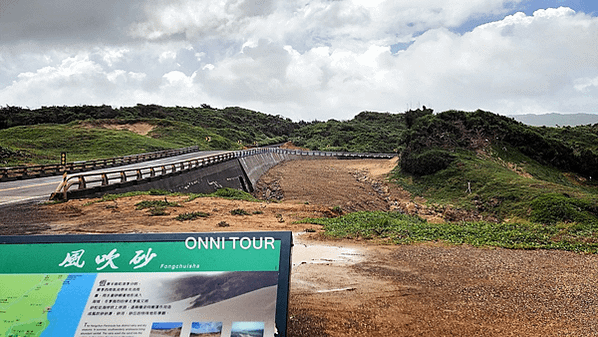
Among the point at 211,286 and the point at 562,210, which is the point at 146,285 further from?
the point at 562,210

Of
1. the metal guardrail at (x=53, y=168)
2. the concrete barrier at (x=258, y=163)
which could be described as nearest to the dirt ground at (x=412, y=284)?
the metal guardrail at (x=53, y=168)

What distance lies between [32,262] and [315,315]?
3.69m

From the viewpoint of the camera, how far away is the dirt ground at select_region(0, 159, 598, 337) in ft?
18.9

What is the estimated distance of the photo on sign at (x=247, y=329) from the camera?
3.30 m

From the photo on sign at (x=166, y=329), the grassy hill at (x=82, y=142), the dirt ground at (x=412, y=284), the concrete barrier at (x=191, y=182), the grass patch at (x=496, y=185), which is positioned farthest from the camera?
the grassy hill at (x=82, y=142)

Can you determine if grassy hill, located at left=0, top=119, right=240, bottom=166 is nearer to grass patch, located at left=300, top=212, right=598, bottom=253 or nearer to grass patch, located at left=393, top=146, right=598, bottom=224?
grass patch, located at left=300, top=212, right=598, bottom=253

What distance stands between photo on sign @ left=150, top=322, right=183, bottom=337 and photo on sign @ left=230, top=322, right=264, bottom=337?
43 cm

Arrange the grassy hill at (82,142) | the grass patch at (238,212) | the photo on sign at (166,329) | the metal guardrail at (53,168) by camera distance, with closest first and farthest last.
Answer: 1. the photo on sign at (166,329)
2. the grass patch at (238,212)
3. the metal guardrail at (53,168)
4. the grassy hill at (82,142)

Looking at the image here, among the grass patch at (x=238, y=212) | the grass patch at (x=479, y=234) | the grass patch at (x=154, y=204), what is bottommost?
the grass patch at (x=479, y=234)

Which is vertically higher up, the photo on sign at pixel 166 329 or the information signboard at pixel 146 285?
the information signboard at pixel 146 285

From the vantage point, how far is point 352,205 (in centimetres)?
2403

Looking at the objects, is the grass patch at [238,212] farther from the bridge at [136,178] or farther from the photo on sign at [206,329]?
the photo on sign at [206,329]

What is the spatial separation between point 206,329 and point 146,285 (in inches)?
26.1

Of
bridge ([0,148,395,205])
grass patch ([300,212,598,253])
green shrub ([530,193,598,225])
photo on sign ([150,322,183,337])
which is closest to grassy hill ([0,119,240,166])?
bridge ([0,148,395,205])
